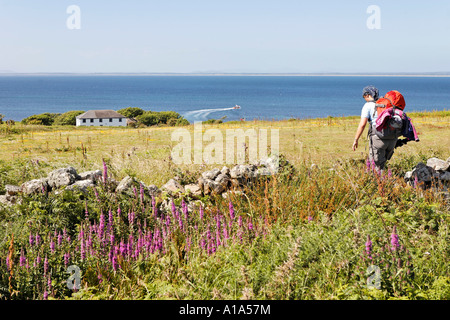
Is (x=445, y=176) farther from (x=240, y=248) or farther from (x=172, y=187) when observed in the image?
(x=240, y=248)

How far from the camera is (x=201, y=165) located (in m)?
8.89

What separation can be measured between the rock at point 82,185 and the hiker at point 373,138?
15.3ft

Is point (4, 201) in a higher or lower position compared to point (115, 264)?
higher

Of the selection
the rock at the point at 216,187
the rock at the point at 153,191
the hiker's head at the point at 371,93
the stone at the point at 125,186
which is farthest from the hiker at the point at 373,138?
the stone at the point at 125,186

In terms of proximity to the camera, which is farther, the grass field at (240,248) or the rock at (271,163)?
the rock at (271,163)

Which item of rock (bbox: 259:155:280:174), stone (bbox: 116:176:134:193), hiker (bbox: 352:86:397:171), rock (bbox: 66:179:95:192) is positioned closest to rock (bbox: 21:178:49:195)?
rock (bbox: 66:179:95:192)

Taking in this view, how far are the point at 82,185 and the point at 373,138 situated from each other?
16.9 feet

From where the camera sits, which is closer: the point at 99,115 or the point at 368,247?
the point at 368,247

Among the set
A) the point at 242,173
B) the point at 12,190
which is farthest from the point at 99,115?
the point at 242,173

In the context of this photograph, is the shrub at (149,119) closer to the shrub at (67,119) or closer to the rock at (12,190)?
the shrub at (67,119)

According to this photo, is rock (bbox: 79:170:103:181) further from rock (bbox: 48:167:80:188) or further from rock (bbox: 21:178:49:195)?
→ rock (bbox: 21:178:49:195)

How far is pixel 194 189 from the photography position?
716cm

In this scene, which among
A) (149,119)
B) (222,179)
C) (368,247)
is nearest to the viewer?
(368,247)

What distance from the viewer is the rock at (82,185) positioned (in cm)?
640
